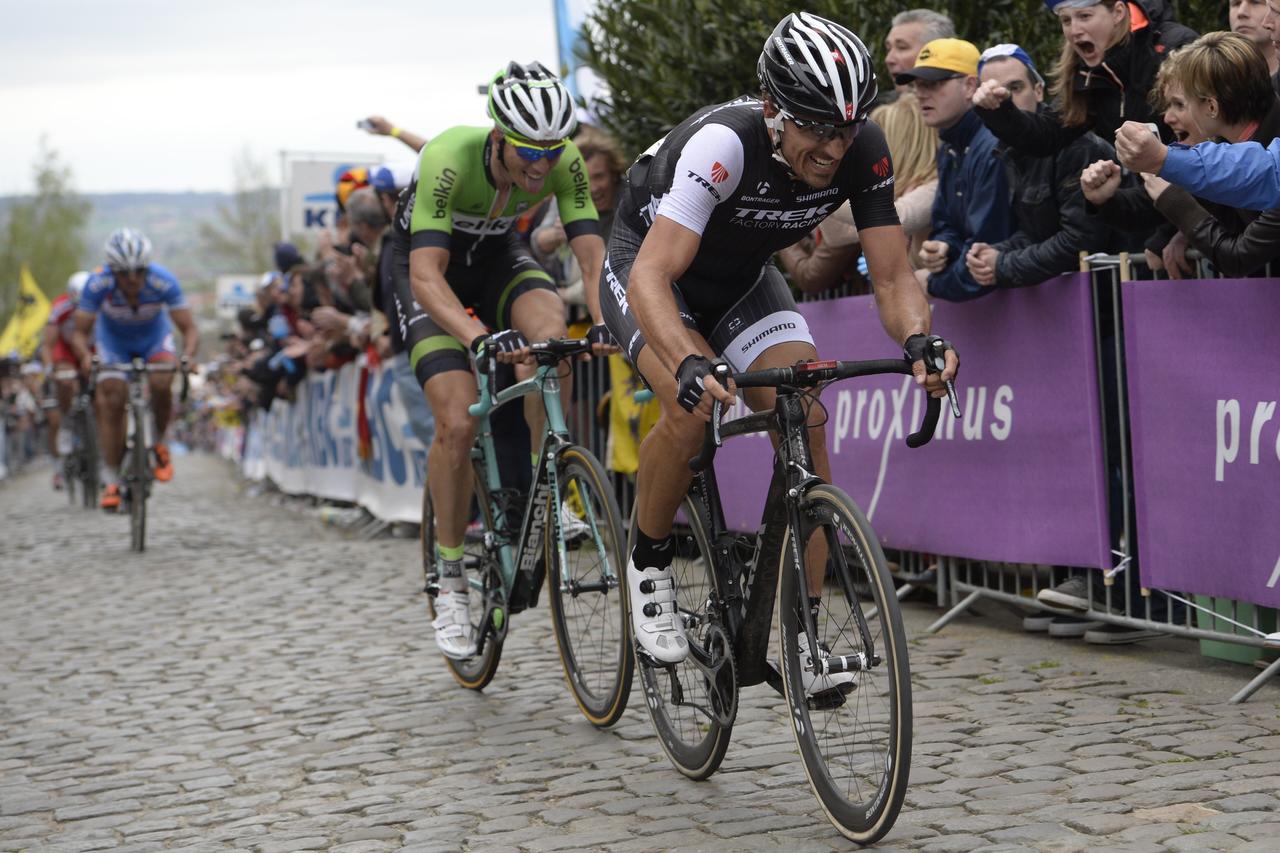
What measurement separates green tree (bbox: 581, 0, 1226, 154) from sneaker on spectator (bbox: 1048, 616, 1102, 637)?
2.90m

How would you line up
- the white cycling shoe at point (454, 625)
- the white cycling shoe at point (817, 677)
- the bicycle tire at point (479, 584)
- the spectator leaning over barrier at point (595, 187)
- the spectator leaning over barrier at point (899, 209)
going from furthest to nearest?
the spectator leaning over barrier at point (595, 187)
the spectator leaning over barrier at point (899, 209)
the white cycling shoe at point (454, 625)
the bicycle tire at point (479, 584)
the white cycling shoe at point (817, 677)

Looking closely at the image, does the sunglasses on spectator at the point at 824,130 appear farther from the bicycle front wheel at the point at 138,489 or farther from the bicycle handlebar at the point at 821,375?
the bicycle front wheel at the point at 138,489

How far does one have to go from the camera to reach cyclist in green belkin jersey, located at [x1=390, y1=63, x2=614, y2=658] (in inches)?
242

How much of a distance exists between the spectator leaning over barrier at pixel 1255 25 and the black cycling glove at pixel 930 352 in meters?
2.31

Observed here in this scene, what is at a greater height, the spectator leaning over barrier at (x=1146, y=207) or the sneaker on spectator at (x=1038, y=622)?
the spectator leaning over barrier at (x=1146, y=207)

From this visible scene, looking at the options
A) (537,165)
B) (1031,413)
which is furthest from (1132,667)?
(537,165)

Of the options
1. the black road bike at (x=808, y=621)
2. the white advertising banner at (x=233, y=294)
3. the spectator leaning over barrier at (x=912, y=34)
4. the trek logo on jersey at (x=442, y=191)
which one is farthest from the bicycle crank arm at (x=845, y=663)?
the white advertising banner at (x=233, y=294)

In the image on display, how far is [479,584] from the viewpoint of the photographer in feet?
21.6

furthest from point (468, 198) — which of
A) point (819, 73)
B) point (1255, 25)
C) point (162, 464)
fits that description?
point (162, 464)

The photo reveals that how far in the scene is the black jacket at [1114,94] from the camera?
6.34 metres

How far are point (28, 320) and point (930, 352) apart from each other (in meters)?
36.1

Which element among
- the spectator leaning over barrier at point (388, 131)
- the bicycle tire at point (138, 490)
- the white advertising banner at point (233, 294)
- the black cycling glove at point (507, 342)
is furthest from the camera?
the white advertising banner at point (233, 294)

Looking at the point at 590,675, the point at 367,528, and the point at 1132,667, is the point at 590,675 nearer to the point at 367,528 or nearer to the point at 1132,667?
the point at 1132,667

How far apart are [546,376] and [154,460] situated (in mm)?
8866
